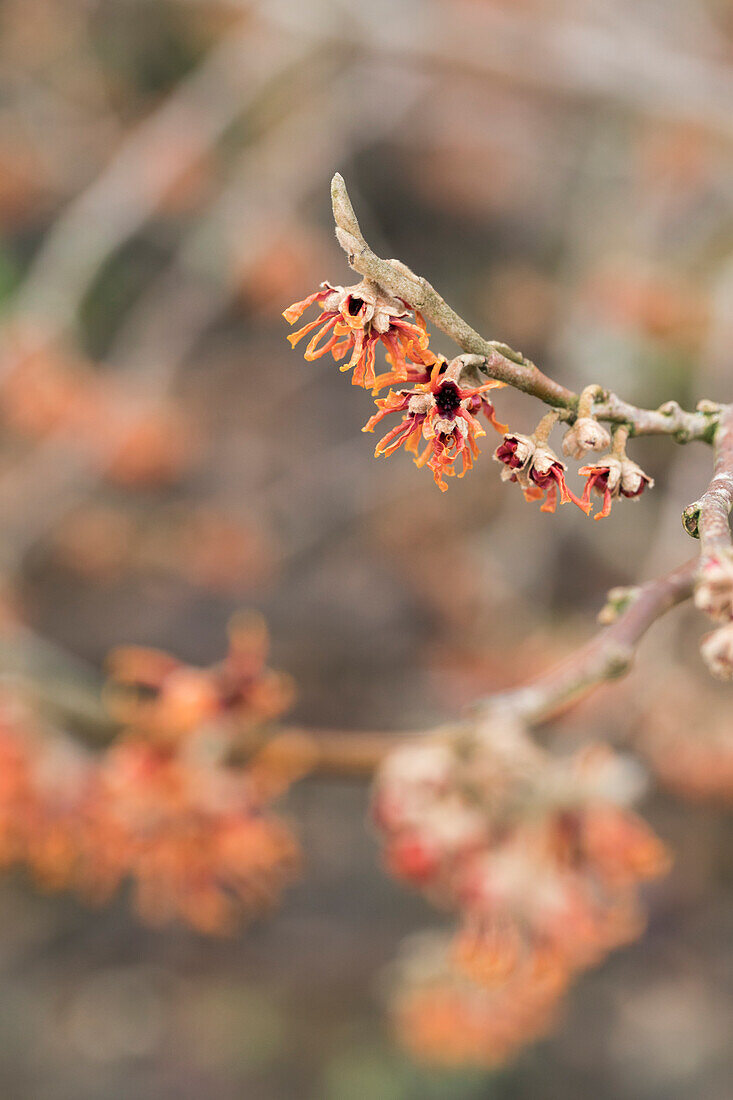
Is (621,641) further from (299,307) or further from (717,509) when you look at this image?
(299,307)

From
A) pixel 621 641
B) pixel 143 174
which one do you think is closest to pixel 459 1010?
pixel 621 641

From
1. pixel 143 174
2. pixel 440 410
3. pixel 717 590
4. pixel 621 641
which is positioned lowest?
pixel 717 590

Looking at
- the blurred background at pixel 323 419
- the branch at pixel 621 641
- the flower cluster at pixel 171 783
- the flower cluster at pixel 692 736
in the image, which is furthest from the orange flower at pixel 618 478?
the blurred background at pixel 323 419

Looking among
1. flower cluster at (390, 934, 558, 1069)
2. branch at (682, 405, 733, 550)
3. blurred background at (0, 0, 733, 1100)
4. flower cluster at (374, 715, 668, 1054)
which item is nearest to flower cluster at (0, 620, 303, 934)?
flower cluster at (374, 715, 668, 1054)

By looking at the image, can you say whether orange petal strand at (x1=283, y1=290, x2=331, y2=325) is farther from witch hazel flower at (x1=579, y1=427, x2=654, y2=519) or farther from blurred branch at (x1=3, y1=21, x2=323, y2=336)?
blurred branch at (x1=3, y1=21, x2=323, y2=336)

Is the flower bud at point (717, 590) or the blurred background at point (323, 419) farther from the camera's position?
the blurred background at point (323, 419)

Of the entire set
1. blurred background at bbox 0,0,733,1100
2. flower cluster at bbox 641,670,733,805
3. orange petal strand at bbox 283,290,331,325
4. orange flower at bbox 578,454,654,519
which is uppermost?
blurred background at bbox 0,0,733,1100

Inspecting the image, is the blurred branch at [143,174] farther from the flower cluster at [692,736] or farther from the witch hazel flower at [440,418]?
the witch hazel flower at [440,418]
